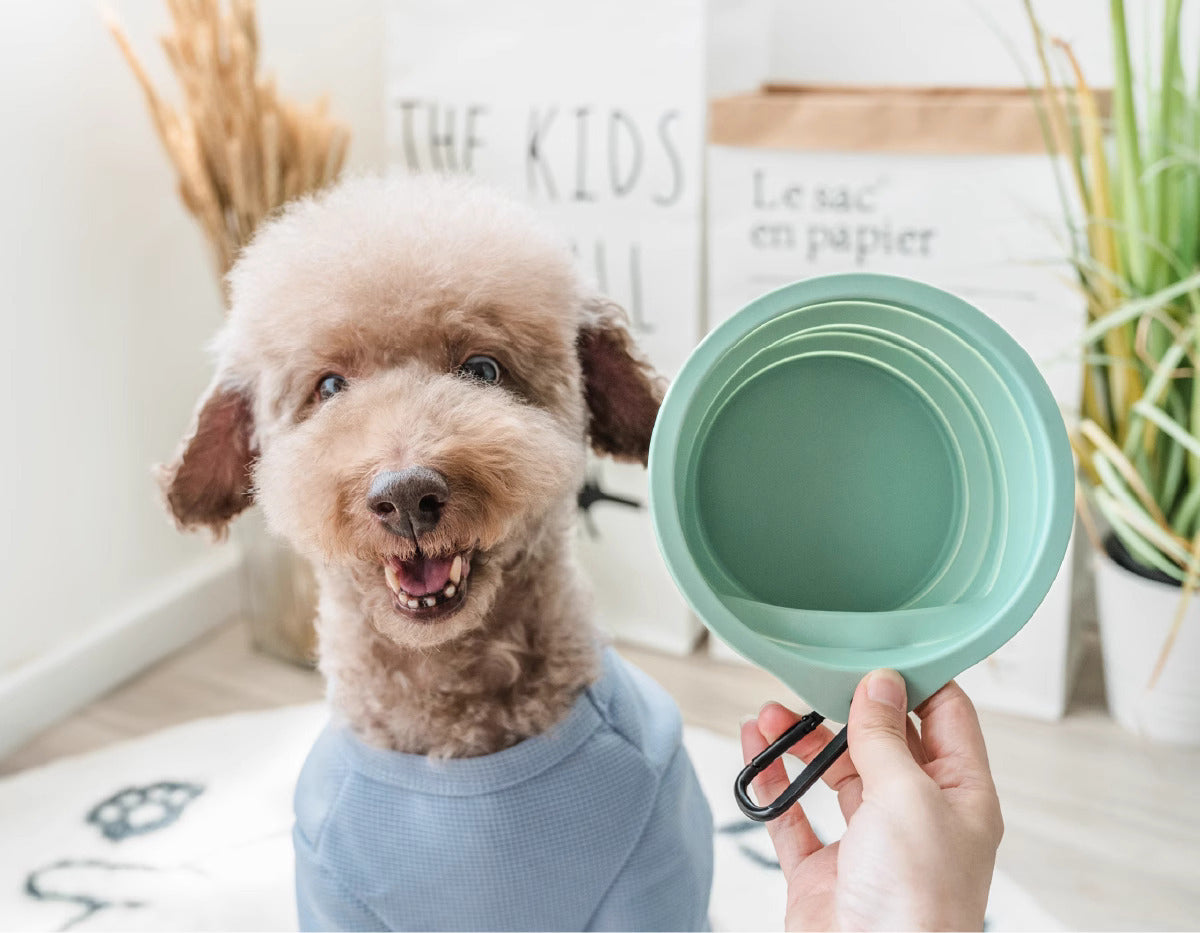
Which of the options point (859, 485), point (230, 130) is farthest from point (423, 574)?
point (230, 130)

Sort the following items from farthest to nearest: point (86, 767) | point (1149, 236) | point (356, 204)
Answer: point (86, 767) → point (1149, 236) → point (356, 204)

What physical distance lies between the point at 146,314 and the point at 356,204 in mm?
1031

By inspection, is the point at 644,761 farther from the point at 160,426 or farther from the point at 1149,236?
the point at 160,426

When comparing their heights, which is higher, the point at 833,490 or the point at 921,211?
the point at 921,211

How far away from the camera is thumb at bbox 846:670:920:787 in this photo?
70 centimetres

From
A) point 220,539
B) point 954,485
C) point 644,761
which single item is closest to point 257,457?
point 220,539

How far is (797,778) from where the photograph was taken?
0.73m

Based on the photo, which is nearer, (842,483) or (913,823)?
(913,823)

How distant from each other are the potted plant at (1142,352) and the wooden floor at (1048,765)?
0.33 ft

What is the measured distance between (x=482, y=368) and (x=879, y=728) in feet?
1.28

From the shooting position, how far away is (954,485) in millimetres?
800

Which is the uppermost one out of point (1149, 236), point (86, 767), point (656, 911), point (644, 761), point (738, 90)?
point (738, 90)

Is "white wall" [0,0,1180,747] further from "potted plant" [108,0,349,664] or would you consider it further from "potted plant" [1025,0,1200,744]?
"potted plant" [1025,0,1200,744]

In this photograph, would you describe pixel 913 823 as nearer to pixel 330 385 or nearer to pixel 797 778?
pixel 797 778
